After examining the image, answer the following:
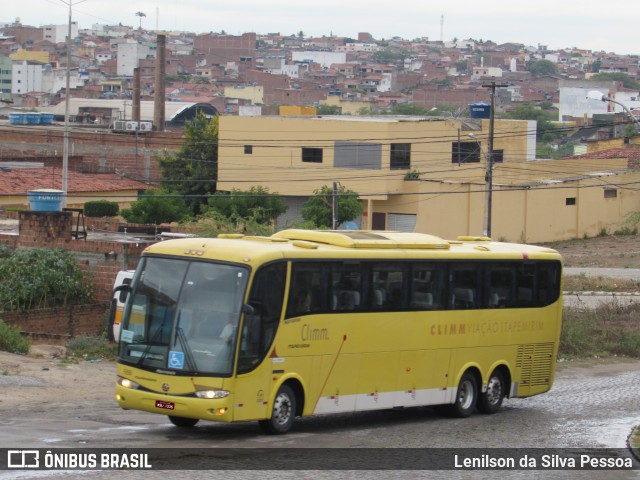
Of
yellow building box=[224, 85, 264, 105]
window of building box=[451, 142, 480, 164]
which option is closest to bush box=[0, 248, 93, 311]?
window of building box=[451, 142, 480, 164]

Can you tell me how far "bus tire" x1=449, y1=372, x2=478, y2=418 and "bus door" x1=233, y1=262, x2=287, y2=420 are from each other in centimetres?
479

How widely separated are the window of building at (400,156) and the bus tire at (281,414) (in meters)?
45.8

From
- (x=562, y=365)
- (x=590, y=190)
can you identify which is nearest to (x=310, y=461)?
(x=562, y=365)

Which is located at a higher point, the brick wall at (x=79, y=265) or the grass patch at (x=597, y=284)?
the brick wall at (x=79, y=265)

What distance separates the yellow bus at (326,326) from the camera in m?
15.2

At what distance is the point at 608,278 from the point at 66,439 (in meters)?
35.0

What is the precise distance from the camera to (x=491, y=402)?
20406mm

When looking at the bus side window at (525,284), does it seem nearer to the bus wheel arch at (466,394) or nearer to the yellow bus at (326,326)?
the yellow bus at (326,326)

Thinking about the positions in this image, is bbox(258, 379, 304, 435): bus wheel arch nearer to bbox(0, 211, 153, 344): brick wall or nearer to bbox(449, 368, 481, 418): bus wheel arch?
bbox(449, 368, 481, 418): bus wheel arch

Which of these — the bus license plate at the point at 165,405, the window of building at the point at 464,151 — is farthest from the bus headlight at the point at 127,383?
the window of building at the point at 464,151

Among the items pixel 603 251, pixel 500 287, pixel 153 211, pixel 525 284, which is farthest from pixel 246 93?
pixel 500 287

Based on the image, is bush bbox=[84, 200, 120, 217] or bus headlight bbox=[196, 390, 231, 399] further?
bush bbox=[84, 200, 120, 217]

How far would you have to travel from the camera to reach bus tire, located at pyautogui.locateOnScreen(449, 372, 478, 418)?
19.5 meters

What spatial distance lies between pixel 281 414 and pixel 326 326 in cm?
153
